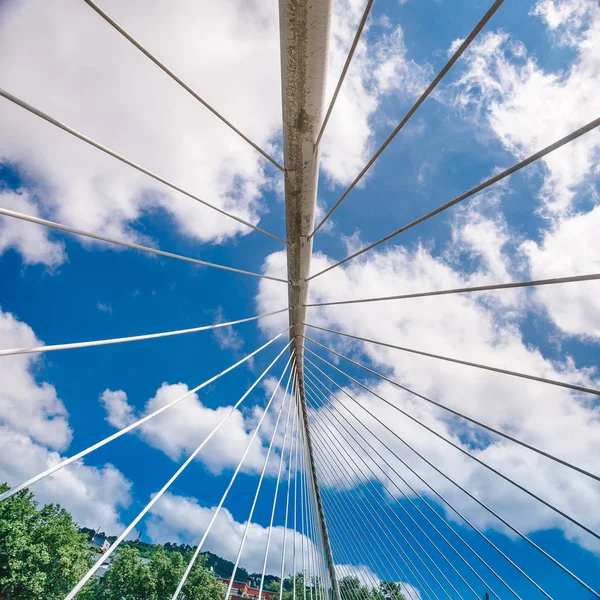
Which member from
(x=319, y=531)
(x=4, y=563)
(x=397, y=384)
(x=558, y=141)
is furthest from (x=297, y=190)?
(x=4, y=563)

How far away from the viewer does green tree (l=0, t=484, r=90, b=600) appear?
16.0 metres

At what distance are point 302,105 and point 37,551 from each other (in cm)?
2292

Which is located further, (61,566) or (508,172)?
(61,566)

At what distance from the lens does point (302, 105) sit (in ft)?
6.23

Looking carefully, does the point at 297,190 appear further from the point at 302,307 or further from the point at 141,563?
the point at 141,563

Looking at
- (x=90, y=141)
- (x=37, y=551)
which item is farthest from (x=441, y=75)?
(x=37, y=551)

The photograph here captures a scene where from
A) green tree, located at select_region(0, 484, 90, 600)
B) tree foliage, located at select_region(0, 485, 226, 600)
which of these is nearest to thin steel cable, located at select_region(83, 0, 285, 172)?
green tree, located at select_region(0, 484, 90, 600)

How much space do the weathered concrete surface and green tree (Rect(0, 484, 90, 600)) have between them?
2035cm

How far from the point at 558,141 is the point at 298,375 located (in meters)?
4.71

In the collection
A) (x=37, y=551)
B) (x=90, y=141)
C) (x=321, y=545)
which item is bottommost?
(x=37, y=551)

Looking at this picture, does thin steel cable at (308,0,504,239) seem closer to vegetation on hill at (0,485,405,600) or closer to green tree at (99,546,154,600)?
vegetation on hill at (0,485,405,600)

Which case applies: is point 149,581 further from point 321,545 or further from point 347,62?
point 347,62

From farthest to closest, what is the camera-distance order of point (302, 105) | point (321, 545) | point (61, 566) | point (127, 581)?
point (127, 581)
point (61, 566)
point (321, 545)
point (302, 105)

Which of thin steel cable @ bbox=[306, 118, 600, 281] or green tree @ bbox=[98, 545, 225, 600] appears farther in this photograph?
green tree @ bbox=[98, 545, 225, 600]
